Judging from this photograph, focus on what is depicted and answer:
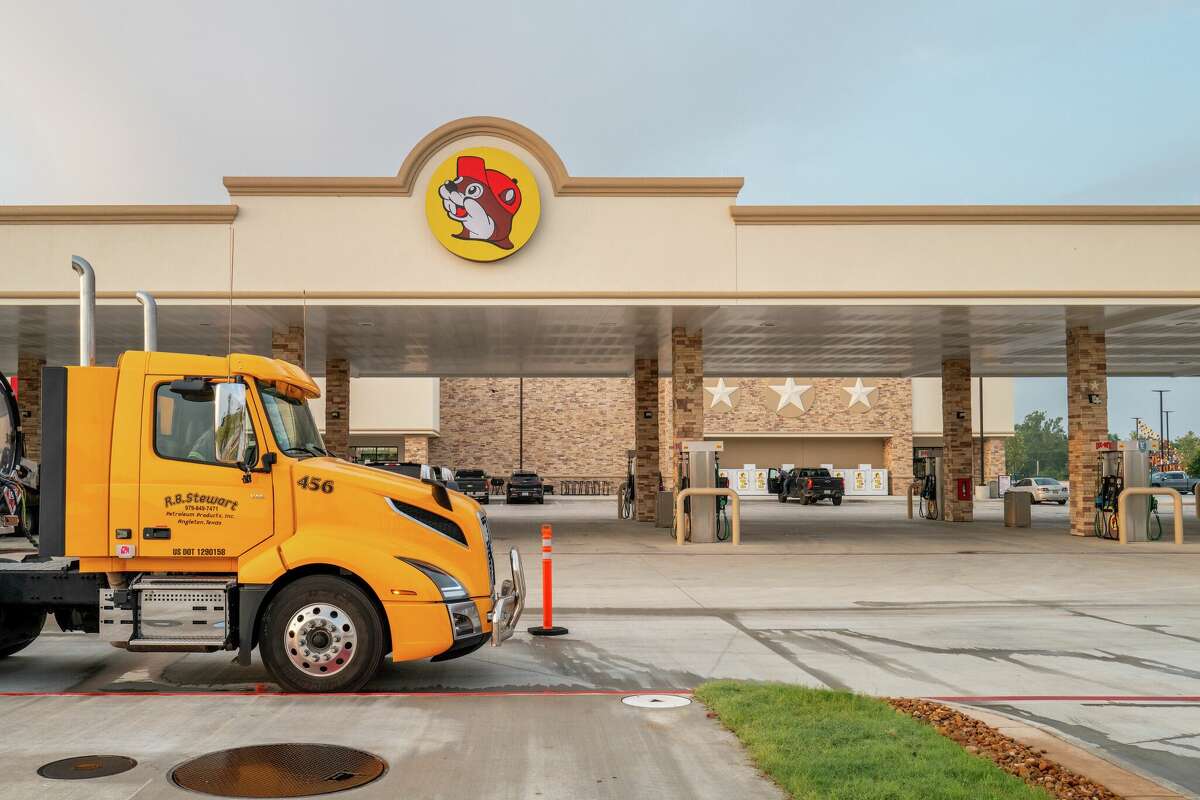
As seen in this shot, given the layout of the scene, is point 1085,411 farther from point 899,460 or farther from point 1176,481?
point 1176,481

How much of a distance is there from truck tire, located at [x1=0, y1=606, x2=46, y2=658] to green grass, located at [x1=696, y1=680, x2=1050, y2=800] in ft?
20.0

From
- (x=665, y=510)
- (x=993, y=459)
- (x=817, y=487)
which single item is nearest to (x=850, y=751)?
(x=665, y=510)

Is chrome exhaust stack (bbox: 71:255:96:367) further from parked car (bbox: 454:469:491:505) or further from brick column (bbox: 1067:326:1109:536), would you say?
parked car (bbox: 454:469:491:505)

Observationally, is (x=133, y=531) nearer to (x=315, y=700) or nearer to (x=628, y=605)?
(x=315, y=700)

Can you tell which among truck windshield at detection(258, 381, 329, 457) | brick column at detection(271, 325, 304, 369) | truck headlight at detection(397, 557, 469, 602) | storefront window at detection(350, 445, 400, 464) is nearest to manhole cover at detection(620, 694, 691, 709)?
truck headlight at detection(397, 557, 469, 602)

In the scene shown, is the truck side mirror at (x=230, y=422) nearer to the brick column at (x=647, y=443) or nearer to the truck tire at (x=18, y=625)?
the truck tire at (x=18, y=625)

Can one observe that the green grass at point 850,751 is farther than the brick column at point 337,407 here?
No

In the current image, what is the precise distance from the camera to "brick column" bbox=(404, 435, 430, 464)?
182 ft

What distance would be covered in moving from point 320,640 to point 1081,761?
5607 millimetres

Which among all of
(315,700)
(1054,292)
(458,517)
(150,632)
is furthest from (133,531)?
(1054,292)

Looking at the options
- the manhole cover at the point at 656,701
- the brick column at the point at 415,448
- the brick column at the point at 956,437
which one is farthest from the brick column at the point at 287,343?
the brick column at the point at 415,448

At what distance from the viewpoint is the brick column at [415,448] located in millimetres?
55594

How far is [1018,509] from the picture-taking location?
3023 centimetres

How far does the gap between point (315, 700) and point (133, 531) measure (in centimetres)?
205
